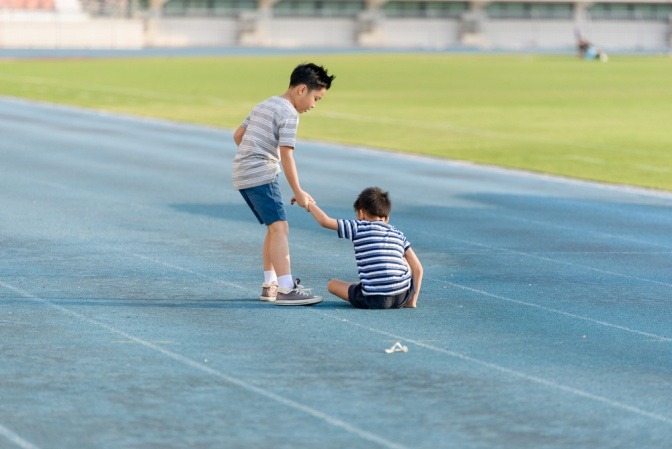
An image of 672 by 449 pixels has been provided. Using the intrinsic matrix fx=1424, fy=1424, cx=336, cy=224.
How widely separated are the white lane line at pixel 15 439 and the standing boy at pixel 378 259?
402cm

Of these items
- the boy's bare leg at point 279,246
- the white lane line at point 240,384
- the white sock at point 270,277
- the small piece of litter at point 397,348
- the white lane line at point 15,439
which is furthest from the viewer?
the white sock at point 270,277

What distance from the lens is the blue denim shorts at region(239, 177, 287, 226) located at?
11.2m

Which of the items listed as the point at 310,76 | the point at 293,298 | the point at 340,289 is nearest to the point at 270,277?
the point at 293,298

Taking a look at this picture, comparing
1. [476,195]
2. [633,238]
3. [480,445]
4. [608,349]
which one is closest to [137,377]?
[480,445]

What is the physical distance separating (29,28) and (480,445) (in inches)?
3120

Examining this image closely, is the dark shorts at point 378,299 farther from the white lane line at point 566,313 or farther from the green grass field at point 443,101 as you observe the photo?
the green grass field at point 443,101

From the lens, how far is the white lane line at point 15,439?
724cm

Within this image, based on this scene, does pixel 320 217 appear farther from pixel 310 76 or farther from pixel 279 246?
pixel 310 76

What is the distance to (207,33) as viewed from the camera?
321 feet

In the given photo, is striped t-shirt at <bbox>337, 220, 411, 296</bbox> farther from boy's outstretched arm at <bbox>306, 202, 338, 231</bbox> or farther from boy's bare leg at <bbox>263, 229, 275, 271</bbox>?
boy's bare leg at <bbox>263, 229, 275, 271</bbox>

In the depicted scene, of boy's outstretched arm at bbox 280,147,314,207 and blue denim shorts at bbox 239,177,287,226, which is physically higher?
boy's outstretched arm at bbox 280,147,314,207

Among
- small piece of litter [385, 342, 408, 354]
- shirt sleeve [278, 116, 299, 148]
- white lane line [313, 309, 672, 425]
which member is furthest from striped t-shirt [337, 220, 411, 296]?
small piece of litter [385, 342, 408, 354]

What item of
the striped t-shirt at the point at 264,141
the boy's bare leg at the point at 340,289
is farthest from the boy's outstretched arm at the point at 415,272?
the striped t-shirt at the point at 264,141

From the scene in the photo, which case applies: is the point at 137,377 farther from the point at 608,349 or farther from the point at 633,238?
the point at 633,238
